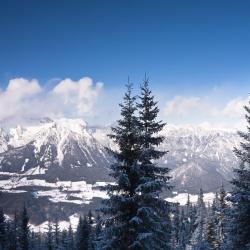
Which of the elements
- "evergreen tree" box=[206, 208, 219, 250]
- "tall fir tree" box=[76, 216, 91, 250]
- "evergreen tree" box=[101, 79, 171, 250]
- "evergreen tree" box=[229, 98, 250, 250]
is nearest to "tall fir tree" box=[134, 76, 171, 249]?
"evergreen tree" box=[101, 79, 171, 250]

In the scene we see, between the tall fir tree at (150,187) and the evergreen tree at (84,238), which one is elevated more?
the tall fir tree at (150,187)

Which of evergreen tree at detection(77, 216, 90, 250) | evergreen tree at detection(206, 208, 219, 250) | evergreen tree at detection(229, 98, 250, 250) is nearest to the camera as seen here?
evergreen tree at detection(229, 98, 250, 250)

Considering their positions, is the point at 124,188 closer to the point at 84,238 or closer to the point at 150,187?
the point at 150,187

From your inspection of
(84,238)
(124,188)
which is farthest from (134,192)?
(84,238)

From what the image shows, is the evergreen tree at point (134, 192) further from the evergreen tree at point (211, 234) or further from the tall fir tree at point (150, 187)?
the evergreen tree at point (211, 234)

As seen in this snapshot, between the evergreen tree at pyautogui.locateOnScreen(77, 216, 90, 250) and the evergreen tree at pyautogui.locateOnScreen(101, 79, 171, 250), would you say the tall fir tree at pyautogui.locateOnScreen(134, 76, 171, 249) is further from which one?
the evergreen tree at pyautogui.locateOnScreen(77, 216, 90, 250)

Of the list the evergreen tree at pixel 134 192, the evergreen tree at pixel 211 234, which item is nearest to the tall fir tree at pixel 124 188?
the evergreen tree at pixel 134 192

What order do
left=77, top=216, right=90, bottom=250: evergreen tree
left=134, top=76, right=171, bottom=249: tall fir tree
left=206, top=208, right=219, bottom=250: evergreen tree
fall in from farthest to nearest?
1. left=206, top=208, right=219, bottom=250: evergreen tree
2. left=77, top=216, right=90, bottom=250: evergreen tree
3. left=134, top=76, right=171, bottom=249: tall fir tree

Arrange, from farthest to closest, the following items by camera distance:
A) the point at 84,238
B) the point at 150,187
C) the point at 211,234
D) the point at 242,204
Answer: the point at 211,234 → the point at 84,238 → the point at 242,204 → the point at 150,187

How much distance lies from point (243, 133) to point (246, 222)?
6871 mm

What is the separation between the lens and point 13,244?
9150 cm

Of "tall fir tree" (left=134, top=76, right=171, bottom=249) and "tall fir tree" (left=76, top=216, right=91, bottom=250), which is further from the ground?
"tall fir tree" (left=134, top=76, right=171, bottom=249)

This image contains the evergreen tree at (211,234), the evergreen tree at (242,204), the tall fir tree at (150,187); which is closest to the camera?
the tall fir tree at (150,187)

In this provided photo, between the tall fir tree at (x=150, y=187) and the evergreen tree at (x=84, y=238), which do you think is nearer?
the tall fir tree at (x=150, y=187)
